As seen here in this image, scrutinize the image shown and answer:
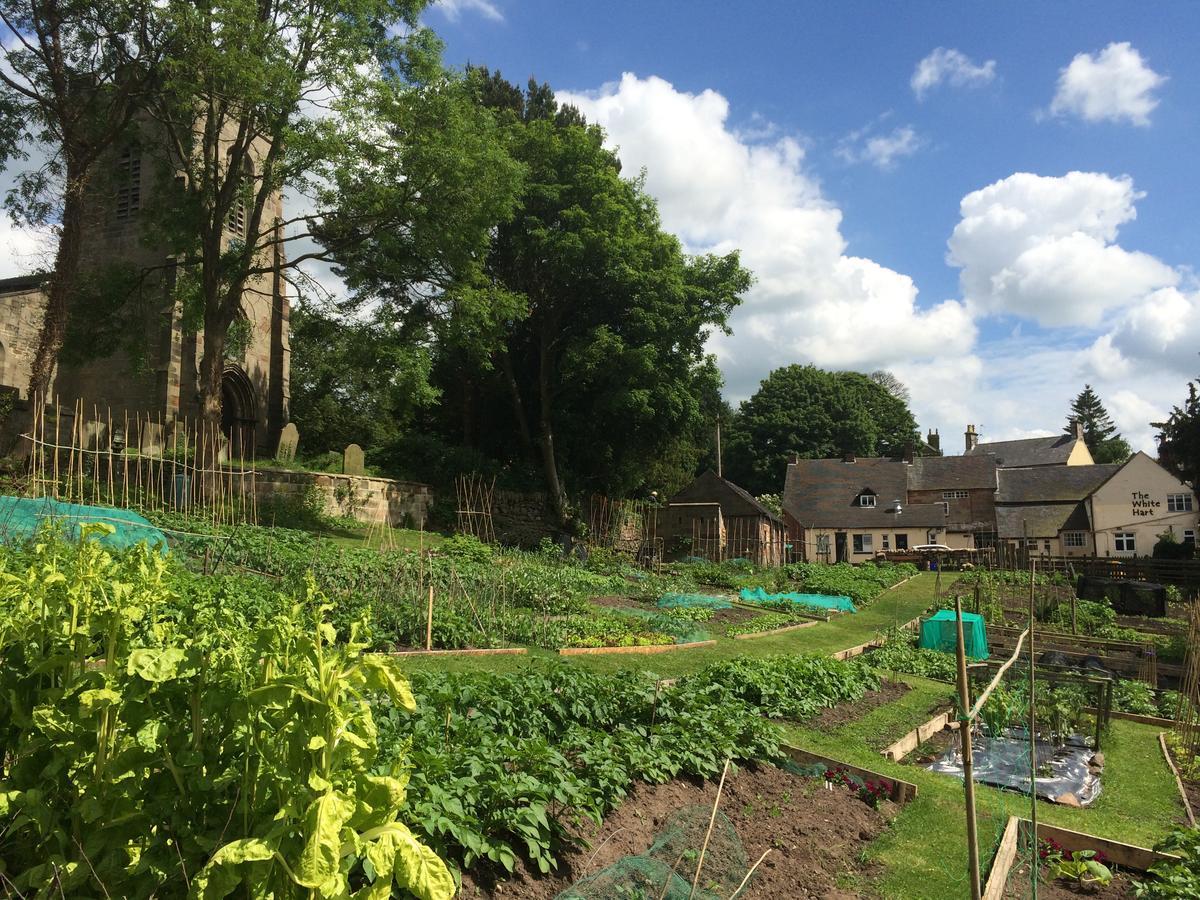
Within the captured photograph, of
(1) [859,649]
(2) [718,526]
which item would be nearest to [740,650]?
(1) [859,649]

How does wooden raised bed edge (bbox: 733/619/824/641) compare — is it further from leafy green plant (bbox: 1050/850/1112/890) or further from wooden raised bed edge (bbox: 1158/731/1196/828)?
leafy green plant (bbox: 1050/850/1112/890)

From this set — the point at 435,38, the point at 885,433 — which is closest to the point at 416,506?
the point at 435,38

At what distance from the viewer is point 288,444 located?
23906 mm

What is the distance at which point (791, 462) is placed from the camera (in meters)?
57.4

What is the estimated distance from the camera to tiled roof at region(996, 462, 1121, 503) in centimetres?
4888

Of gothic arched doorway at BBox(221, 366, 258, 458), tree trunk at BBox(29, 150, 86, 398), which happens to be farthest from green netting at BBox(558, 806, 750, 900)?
gothic arched doorway at BBox(221, 366, 258, 458)

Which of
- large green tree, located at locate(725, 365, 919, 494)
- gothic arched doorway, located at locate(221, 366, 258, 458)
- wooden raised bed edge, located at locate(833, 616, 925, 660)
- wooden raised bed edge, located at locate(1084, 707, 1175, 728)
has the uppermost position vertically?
large green tree, located at locate(725, 365, 919, 494)

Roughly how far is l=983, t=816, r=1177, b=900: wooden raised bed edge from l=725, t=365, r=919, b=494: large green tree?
57.4 meters

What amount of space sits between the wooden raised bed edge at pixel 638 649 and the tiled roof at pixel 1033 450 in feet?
175

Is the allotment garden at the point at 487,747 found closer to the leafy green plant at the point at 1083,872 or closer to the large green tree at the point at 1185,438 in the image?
the leafy green plant at the point at 1083,872

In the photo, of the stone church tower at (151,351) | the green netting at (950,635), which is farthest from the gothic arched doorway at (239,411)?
the green netting at (950,635)

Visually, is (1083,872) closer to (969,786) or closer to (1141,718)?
(969,786)

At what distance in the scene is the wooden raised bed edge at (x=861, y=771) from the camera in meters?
6.83

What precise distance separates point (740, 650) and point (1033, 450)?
6091 cm
